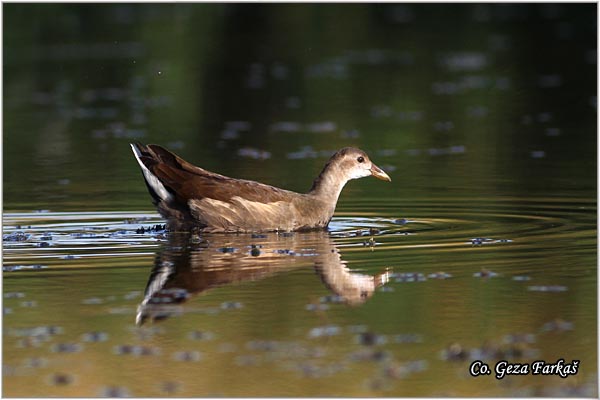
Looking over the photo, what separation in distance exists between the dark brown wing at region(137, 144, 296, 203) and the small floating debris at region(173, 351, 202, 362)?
4522 millimetres

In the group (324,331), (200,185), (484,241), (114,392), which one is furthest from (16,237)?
(114,392)

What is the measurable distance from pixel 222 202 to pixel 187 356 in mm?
4561

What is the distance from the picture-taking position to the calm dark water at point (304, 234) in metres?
7.61

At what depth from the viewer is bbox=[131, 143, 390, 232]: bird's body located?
480 inches

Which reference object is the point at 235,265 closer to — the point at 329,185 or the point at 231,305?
the point at 231,305

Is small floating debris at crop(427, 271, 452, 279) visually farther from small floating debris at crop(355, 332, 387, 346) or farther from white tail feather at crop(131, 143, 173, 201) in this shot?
white tail feather at crop(131, 143, 173, 201)

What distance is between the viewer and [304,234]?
477 inches

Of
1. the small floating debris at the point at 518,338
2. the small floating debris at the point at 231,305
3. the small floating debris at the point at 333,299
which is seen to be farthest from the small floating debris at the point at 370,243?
the small floating debris at the point at 518,338

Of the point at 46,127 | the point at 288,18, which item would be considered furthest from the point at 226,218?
the point at 288,18

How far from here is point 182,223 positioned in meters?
12.4

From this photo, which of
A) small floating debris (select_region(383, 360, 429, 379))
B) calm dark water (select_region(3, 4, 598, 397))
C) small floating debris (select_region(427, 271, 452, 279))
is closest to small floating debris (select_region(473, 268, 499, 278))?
calm dark water (select_region(3, 4, 598, 397))

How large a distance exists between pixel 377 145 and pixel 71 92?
24.8 feet

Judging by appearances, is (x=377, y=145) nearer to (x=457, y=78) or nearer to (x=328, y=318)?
Answer: (x=457, y=78)

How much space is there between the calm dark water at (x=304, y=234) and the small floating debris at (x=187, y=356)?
0.02 meters
